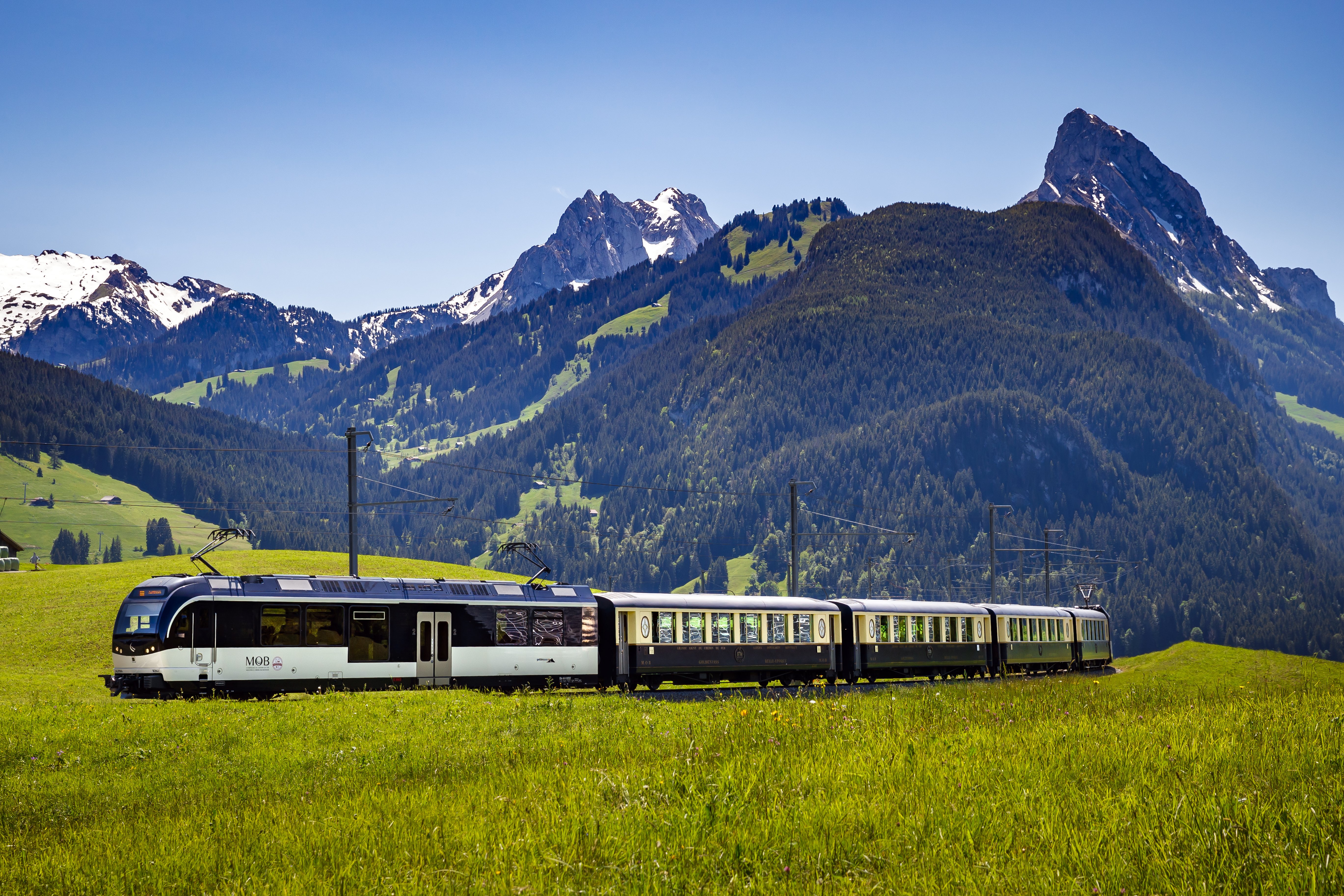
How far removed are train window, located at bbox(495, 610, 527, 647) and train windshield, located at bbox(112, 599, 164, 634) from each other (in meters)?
10.1

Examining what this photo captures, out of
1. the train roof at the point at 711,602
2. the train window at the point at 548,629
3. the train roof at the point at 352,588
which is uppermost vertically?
the train roof at the point at 352,588

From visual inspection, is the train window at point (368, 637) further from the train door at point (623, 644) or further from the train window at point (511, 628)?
the train door at point (623, 644)

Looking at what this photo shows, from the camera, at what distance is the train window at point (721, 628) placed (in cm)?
4100

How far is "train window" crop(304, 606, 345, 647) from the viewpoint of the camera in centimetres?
3366

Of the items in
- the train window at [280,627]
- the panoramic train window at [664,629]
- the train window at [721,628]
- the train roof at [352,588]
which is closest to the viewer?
the train roof at [352,588]

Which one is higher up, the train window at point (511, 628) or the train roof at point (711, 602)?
the train roof at point (711, 602)

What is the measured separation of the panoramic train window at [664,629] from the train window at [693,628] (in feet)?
1.19

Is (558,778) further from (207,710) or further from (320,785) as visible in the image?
(207,710)

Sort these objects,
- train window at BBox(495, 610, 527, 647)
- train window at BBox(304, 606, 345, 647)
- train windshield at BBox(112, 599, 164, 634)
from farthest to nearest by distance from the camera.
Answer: train window at BBox(495, 610, 527, 647) → train window at BBox(304, 606, 345, 647) → train windshield at BBox(112, 599, 164, 634)

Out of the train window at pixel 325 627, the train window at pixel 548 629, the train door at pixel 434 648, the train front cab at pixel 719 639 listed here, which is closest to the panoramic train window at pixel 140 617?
the train window at pixel 325 627

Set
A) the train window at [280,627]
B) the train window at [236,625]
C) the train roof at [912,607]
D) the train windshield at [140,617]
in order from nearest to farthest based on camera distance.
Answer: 1. the train windshield at [140,617]
2. the train window at [236,625]
3. the train window at [280,627]
4. the train roof at [912,607]

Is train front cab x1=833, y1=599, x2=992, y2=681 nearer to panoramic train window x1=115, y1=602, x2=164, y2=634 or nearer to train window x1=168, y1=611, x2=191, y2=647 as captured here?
train window x1=168, y1=611, x2=191, y2=647

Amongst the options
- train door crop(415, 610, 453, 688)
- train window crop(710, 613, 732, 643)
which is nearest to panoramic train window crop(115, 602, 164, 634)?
train door crop(415, 610, 453, 688)

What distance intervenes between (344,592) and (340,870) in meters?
26.0
